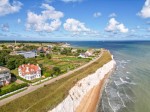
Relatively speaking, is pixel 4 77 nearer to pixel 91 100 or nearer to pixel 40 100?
pixel 40 100

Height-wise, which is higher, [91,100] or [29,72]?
[29,72]

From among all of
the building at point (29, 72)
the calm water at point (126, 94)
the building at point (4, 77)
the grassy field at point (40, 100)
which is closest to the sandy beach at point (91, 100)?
the calm water at point (126, 94)

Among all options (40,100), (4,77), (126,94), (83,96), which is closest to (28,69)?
(4,77)

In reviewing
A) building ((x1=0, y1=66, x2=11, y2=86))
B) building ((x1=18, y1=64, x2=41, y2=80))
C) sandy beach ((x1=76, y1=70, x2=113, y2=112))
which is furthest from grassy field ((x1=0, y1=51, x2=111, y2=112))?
building ((x1=18, y1=64, x2=41, y2=80))

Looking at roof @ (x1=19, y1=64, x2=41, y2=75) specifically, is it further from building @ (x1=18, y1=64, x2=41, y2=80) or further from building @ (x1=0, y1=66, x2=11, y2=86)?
building @ (x1=0, y1=66, x2=11, y2=86)

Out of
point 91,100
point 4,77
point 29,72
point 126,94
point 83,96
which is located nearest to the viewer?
point 91,100

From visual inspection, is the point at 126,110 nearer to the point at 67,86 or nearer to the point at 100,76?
the point at 67,86

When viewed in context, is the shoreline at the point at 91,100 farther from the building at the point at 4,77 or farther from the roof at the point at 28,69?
the building at the point at 4,77

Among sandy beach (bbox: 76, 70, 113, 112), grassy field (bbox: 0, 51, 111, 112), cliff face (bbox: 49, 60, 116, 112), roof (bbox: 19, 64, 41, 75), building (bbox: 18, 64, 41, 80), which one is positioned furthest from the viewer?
roof (bbox: 19, 64, 41, 75)
